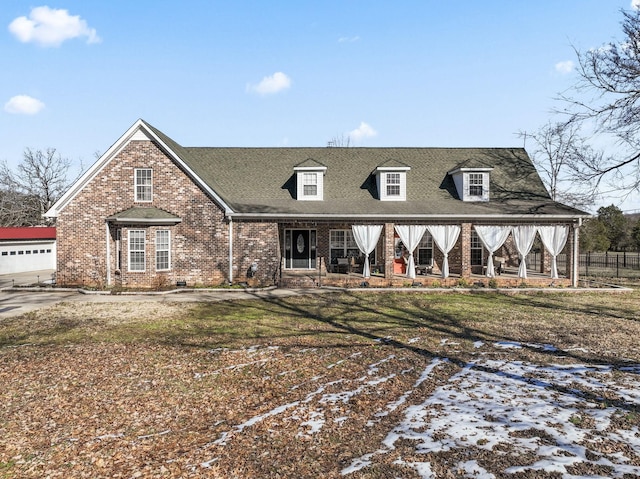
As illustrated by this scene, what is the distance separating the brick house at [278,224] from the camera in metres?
17.1

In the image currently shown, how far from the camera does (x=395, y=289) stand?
16.5m

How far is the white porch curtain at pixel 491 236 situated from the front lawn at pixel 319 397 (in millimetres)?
6932

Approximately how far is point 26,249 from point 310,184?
2014cm

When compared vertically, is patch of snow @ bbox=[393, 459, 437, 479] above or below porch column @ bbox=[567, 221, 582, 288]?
below

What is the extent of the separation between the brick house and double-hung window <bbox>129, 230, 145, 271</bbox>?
44 mm

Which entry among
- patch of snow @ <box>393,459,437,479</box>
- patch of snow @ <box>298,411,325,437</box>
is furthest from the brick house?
patch of snow @ <box>393,459,437,479</box>

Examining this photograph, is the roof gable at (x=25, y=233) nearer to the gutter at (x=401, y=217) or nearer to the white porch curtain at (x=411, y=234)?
the gutter at (x=401, y=217)

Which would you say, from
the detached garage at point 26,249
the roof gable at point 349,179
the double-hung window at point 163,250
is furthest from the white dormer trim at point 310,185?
the detached garage at point 26,249

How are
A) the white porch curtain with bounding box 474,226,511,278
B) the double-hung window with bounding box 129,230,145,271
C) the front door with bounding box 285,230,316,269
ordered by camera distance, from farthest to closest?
1. the front door with bounding box 285,230,316,269
2. the white porch curtain with bounding box 474,226,511,278
3. the double-hung window with bounding box 129,230,145,271

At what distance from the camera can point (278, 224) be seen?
18.7 meters

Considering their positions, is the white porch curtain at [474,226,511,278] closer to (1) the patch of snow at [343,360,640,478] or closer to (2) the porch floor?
(2) the porch floor

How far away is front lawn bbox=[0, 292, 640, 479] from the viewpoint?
4.23 meters

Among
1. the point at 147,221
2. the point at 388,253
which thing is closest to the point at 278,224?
the point at 388,253

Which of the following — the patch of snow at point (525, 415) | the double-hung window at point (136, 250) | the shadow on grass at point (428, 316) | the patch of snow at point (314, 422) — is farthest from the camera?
the double-hung window at point (136, 250)
